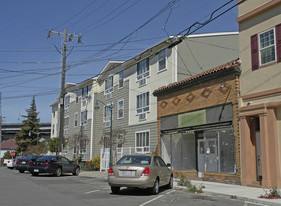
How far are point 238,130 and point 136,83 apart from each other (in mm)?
14146

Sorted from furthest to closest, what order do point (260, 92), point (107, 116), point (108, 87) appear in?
point (108, 87), point (107, 116), point (260, 92)

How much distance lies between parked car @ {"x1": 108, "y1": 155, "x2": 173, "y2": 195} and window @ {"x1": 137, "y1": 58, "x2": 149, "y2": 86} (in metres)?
15.4

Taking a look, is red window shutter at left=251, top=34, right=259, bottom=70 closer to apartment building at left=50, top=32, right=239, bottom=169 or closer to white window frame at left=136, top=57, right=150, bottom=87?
apartment building at left=50, top=32, right=239, bottom=169

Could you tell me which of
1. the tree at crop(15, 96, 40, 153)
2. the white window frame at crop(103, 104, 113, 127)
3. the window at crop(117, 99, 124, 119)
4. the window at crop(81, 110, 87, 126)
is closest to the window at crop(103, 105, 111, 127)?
the white window frame at crop(103, 104, 113, 127)

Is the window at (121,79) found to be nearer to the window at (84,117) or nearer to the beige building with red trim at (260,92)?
the window at (84,117)

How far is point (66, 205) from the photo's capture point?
907cm

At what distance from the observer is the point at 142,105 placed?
27344 mm

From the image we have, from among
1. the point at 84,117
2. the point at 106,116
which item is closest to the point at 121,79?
the point at 106,116

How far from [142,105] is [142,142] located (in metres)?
3.08

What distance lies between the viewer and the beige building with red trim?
14.1 meters

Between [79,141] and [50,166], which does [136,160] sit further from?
[79,141]

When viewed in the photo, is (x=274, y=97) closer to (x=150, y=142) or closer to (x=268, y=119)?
(x=268, y=119)

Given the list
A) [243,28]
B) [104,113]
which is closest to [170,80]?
[243,28]

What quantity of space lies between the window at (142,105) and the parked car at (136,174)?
46.3 feet
